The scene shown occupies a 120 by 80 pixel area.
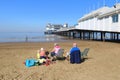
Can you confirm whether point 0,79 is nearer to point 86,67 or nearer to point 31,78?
point 31,78

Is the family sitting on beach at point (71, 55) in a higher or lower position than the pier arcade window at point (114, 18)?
lower

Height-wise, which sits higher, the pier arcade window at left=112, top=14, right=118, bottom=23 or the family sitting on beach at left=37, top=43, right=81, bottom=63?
the pier arcade window at left=112, top=14, right=118, bottom=23

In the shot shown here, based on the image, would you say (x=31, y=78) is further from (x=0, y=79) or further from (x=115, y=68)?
(x=115, y=68)

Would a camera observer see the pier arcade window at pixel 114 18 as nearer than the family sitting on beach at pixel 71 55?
No

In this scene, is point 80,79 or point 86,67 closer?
point 80,79

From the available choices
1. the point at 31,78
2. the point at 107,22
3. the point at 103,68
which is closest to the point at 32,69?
the point at 31,78

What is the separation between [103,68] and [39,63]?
10.8ft

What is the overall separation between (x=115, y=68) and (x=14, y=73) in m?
4.46

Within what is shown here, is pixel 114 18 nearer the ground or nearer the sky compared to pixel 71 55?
nearer the sky

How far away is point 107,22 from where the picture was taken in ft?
115

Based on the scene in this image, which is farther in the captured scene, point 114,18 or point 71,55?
point 114,18

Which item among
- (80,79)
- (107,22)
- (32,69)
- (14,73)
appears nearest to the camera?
(80,79)

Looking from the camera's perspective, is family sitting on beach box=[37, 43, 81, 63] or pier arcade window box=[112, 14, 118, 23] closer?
family sitting on beach box=[37, 43, 81, 63]

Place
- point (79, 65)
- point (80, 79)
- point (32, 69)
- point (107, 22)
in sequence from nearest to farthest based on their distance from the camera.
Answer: point (80, 79) < point (32, 69) < point (79, 65) < point (107, 22)
